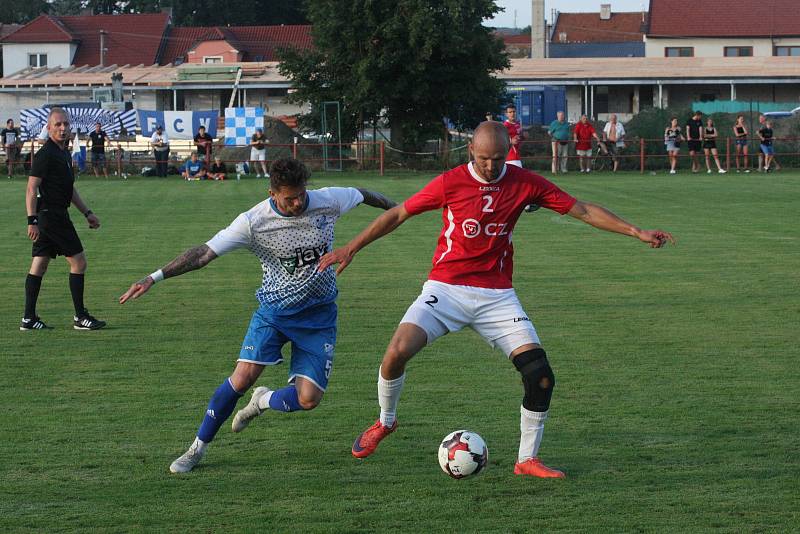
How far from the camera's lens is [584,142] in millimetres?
34281

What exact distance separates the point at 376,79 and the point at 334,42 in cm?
A: 211

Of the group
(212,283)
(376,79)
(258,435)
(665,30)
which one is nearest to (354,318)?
(212,283)

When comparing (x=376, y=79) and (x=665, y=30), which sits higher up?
(x=665, y=30)

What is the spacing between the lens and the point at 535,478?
576 cm

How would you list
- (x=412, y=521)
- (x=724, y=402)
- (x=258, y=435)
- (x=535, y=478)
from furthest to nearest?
(x=724, y=402) → (x=258, y=435) → (x=535, y=478) → (x=412, y=521)

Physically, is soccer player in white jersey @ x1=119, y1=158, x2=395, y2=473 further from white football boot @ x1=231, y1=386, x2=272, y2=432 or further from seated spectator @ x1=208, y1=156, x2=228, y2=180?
seated spectator @ x1=208, y1=156, x2=228, y2=180

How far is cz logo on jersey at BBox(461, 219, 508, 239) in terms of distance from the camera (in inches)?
234

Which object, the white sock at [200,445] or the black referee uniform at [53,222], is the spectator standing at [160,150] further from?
the white sock at [200,445]

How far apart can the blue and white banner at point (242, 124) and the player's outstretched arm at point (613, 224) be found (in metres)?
32.3

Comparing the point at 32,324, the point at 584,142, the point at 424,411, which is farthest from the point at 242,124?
the point at 424,411

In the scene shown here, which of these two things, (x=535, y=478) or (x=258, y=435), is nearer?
(x=535, y=478)

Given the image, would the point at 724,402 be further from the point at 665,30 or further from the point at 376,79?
the point at 665,30

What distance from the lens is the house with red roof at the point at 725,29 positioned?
67.9 m

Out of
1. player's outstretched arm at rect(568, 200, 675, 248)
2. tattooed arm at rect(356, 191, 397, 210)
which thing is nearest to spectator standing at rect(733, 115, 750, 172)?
tattooed arm at rect(356, 191, 397, 210)
